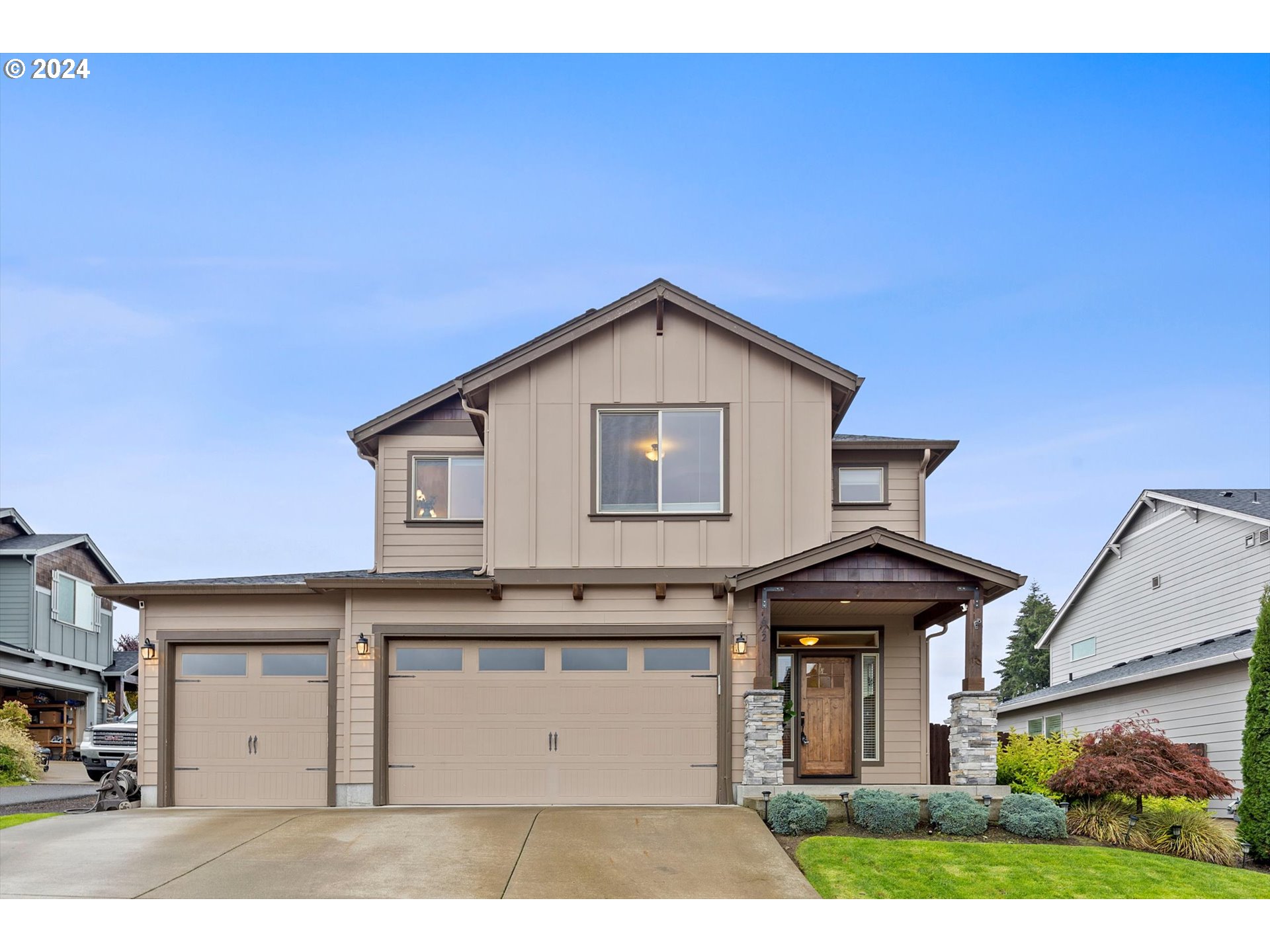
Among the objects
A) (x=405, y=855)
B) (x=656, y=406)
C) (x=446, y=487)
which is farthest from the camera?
(x=446, y=487)

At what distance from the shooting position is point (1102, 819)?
42.5 ft

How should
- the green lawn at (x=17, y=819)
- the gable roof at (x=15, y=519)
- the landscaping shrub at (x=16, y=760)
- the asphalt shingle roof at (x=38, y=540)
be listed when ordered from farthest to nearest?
the gable roof at (x=15, y=519)
the asphalt shingle roof at (x=38, y=540)
the landscaping shrub at (x=16, y=760)
the green lawn at (x=17, y=819)

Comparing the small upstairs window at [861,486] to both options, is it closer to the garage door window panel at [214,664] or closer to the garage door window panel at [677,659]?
the garage door window panel at [677,659]

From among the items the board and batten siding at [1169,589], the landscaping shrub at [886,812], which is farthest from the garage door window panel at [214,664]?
the board and batten siding at [1169,589]

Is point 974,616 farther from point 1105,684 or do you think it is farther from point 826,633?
point 1105,684

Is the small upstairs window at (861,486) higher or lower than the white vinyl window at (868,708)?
higher

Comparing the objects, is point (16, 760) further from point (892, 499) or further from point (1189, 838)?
point (1189, 838)

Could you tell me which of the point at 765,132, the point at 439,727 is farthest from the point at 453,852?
the point at 765,132

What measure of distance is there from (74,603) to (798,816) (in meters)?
26.4

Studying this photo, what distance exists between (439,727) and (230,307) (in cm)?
1646

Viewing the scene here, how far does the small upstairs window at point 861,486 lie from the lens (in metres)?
17.1

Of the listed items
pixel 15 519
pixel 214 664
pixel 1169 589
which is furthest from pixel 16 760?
pixel 1169 589

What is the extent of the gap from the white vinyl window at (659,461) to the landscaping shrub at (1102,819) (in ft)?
19.0

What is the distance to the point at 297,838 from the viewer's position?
11.9 metres
